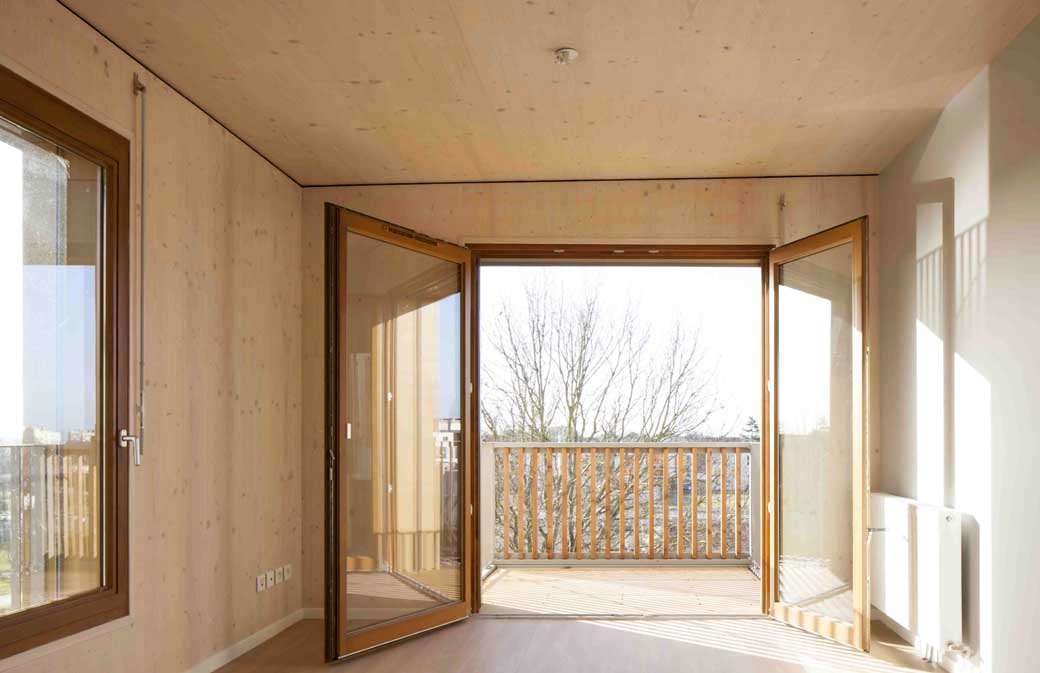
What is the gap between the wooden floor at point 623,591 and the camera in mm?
5355

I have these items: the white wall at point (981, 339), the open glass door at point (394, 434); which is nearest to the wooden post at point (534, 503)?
the open glass door at point (394, 434)

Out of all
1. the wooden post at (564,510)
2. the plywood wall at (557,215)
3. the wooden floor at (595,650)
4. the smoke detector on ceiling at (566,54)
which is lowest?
the wooden floor at (595,650)

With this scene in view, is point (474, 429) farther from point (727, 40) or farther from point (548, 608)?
point (727, 40)

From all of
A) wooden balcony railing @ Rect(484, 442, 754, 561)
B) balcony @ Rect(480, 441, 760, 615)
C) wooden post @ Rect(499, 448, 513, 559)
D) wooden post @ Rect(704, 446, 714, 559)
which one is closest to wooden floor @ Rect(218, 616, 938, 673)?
balcony @ Rect(480, 441, 760, 615)

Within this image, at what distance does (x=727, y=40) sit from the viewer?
10.6 ft

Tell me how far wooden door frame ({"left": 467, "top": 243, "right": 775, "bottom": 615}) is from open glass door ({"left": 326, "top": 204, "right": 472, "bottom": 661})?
0.12m

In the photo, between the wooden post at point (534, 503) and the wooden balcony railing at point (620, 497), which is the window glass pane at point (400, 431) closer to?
the wooden balcony railing at point (620, 497)

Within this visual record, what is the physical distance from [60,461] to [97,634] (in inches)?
25.6

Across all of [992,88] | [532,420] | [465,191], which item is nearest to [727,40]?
[992,88]

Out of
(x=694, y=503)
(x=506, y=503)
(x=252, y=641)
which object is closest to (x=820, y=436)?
(x=694, y=503)

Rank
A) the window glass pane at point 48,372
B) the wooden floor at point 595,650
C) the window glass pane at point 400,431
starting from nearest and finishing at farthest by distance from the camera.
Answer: the window glass pane at point 48,372, the wooden floor at point 595,650, the window glass pane at point 400,431

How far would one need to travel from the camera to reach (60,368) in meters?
2.94

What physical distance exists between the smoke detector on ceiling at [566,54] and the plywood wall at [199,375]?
1.62 metres

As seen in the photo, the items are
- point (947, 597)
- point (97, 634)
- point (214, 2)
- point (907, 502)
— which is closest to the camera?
point (214, 2)
